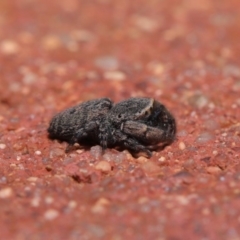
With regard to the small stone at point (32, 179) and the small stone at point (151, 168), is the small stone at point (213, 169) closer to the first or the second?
the small stone at point (151, 168)

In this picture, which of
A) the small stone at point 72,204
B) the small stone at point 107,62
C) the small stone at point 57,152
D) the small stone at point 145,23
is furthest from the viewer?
the small stone at point 145,23

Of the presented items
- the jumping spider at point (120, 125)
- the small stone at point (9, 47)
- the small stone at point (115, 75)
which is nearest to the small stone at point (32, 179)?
the jumping spider at point (120, 125)

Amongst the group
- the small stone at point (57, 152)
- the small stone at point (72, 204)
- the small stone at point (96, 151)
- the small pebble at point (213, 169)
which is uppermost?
the small pebble at point (213, 169)

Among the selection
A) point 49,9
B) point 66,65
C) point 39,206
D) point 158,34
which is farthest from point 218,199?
point 49,9

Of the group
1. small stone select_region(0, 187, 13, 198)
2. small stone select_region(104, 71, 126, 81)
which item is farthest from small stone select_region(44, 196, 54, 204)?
small stone select_region(104, 71, 126, 81)

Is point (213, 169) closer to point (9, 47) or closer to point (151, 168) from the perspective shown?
point (151, 168)

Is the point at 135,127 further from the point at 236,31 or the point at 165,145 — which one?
the point at 236,31

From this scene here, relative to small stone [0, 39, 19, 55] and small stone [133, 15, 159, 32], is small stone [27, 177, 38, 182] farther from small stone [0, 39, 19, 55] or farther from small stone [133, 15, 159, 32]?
small stone [133, 15, 159, 32]
